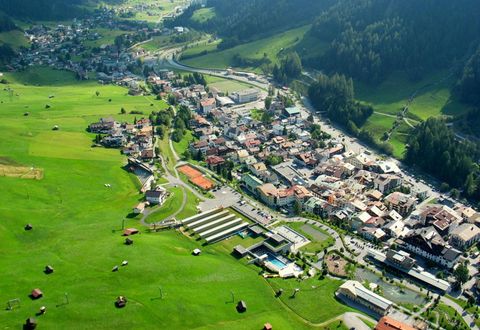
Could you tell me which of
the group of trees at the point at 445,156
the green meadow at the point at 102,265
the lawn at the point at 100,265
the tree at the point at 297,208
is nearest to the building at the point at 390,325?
the green meadow at the point at 102,265

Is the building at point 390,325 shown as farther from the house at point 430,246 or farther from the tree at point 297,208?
the tree at point 297,208

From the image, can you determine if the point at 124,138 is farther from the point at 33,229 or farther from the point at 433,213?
A: the point at 433,213

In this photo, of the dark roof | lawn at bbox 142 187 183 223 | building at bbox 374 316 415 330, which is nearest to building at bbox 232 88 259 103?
lawn at bbox 142 187 183 223

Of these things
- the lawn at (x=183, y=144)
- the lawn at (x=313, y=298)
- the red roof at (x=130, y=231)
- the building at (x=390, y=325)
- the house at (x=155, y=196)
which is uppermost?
the house at (x=155, y=196)

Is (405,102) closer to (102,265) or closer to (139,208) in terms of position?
(139,208)

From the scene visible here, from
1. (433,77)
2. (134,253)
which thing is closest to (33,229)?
(134,253)
